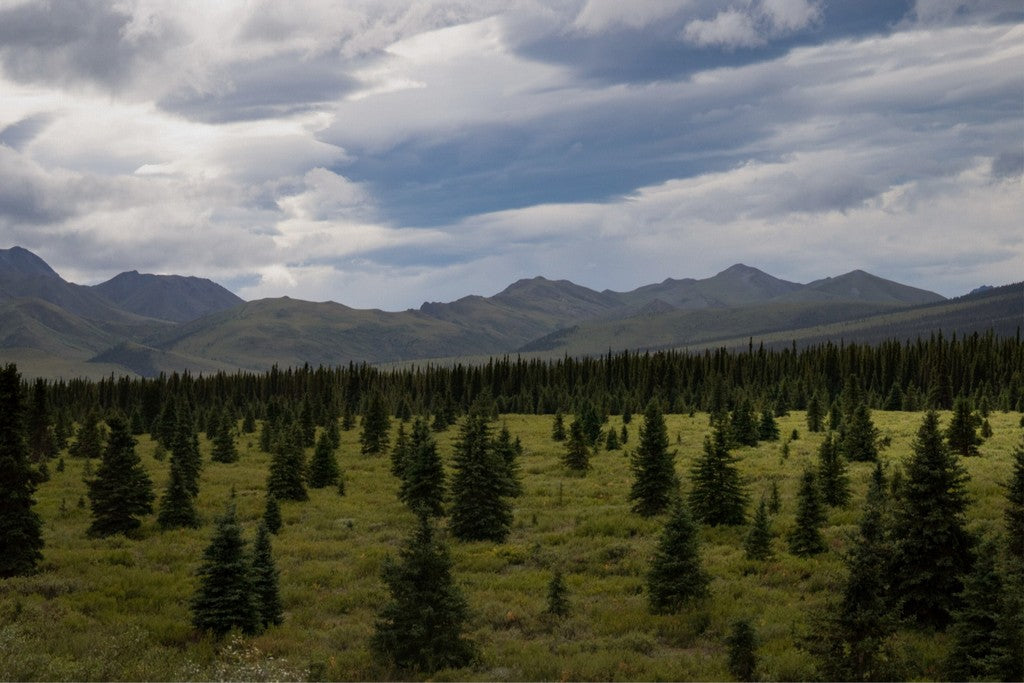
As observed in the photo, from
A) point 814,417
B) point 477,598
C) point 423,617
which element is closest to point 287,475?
point 477,598

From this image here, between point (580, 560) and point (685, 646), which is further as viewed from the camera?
point (580, 560)

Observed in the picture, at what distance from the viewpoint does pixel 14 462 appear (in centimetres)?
2511

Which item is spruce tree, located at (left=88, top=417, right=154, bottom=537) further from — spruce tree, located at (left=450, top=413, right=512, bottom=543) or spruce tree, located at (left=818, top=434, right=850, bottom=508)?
spruce tree, located at (left=818, top=434, right=850, bottom=508)

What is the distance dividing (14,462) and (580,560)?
21.0 meters

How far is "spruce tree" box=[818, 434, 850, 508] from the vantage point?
1238 inches

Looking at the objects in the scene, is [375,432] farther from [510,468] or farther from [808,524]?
[808,524]

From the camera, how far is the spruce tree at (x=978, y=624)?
47.4ft

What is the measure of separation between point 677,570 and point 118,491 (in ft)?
84.1

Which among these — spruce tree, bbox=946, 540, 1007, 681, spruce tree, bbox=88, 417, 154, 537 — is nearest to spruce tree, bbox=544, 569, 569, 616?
spruce tree, bbox=946, 540, 1007, 681

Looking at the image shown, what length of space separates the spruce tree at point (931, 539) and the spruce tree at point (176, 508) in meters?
30.3

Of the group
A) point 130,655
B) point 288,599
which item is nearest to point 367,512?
point 288,599

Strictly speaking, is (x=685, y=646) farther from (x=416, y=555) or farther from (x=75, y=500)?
(x=75, y=500)

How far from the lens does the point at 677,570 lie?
2123cm

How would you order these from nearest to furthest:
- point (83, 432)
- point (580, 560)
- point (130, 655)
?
point (130, 655) → point (580, 560) → point (83, 432)
